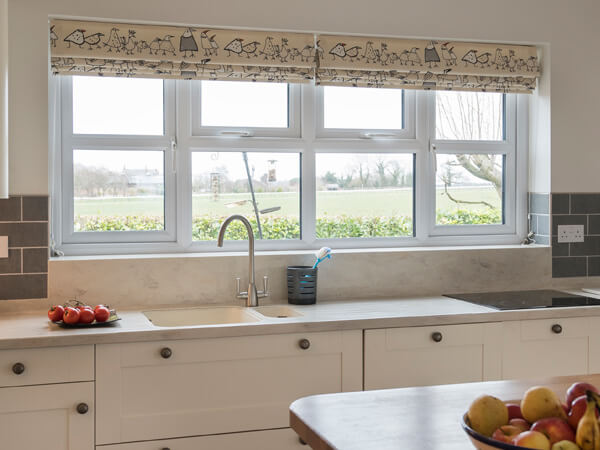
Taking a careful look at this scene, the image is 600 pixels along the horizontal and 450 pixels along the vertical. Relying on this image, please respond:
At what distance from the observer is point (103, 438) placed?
267cm

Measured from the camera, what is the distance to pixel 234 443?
281 centimetres

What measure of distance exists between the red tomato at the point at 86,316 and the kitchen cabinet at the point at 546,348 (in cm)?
174

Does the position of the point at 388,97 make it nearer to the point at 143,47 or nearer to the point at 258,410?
the point at 143,47

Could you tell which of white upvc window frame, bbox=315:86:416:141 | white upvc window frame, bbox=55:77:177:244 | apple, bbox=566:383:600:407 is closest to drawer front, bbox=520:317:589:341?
white upvc window frame, bbox=315:86:416:141

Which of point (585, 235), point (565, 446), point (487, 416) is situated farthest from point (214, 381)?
point (585, 235)

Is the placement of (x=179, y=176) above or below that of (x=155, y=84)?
below

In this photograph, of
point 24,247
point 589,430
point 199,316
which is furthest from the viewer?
point 199,316

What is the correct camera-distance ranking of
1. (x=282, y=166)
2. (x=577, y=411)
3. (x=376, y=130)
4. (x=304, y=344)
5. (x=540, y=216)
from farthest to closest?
1. (x=540, y=216)
2. (x=376, y=130)
3. (x=282, y=166)
4. (x=304, y=344)
5. (x=577, y=411)

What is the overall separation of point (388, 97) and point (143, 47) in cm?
130

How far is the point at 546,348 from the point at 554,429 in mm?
2195

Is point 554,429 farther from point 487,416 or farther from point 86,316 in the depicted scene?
point 86,316

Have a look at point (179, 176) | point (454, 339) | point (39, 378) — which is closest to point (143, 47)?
point (179, 176)

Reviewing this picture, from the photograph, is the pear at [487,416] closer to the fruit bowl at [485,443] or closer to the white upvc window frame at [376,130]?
the fruit bowl at [485,443]

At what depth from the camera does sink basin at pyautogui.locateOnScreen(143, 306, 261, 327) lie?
10.6 ft
